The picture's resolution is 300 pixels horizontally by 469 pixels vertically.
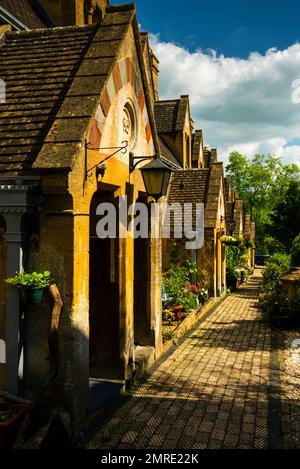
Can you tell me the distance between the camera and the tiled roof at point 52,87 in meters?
5.45

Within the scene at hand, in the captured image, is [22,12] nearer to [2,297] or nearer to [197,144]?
[2,297]

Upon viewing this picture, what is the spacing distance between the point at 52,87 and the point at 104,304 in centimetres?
385

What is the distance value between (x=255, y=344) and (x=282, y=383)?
3.11 metres

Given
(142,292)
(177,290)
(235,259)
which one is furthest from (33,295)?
(235,259)

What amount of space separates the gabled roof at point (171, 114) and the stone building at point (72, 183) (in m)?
15.6

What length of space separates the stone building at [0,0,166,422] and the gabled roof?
15629mm

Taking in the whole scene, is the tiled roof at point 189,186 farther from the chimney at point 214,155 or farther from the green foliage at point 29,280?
the chimney at point 214,155

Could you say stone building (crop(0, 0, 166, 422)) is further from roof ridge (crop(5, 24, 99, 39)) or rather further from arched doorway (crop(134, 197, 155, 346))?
arched doorway (crop(134, 197, 155, 346))

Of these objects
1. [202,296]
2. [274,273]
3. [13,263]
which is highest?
[13,263]

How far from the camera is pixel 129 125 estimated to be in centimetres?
777

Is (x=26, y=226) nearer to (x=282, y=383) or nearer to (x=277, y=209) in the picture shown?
(x=282, y=383)

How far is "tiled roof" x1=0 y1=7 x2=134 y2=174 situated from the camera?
5.45m

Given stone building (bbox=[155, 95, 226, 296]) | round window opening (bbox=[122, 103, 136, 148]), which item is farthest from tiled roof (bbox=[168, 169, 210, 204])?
round window opening (bbox=[122, 103, 136, 148])

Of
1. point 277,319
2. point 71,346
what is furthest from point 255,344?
point 71,346
